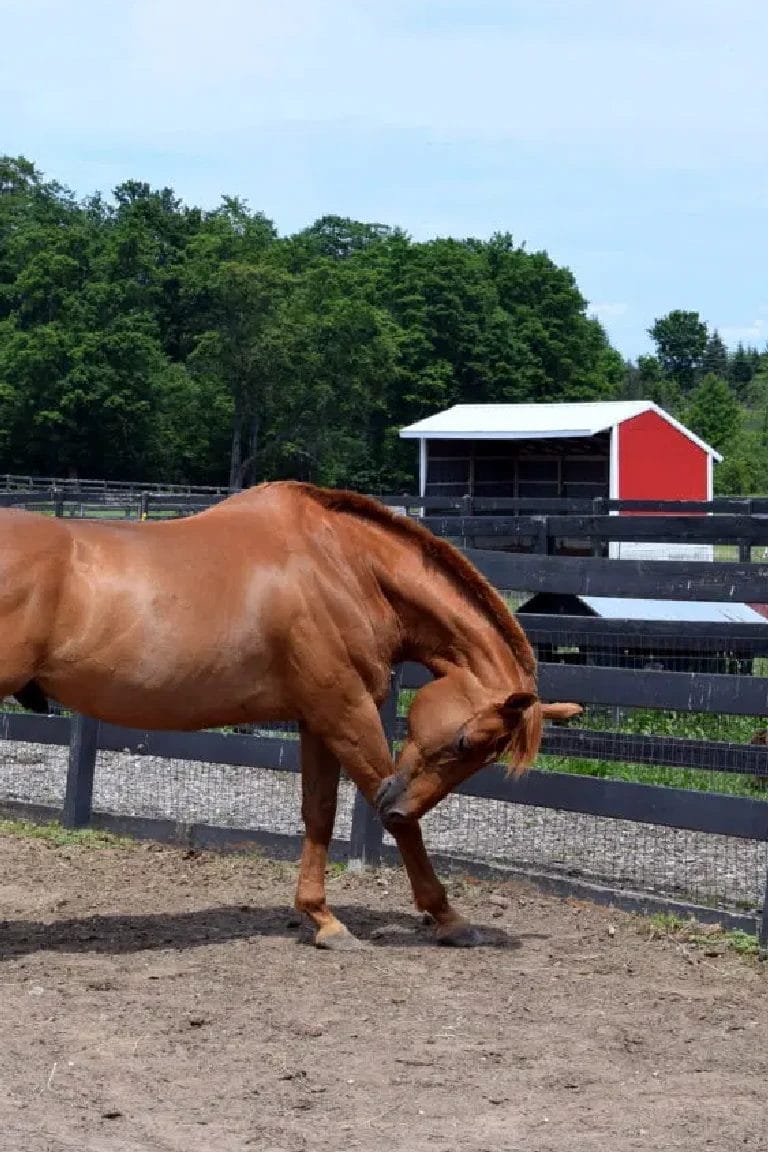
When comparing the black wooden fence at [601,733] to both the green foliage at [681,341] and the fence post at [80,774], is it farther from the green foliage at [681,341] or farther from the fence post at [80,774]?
the green foliage at [681,341]

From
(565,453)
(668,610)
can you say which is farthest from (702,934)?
(565,453)

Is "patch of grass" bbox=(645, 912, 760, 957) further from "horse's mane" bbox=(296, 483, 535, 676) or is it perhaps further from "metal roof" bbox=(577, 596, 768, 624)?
"metal roof" bbox=(577, 596, 768, 624)

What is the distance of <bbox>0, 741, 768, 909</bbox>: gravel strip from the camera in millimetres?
6789

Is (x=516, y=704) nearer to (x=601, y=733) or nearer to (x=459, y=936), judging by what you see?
(x=459, y=936)

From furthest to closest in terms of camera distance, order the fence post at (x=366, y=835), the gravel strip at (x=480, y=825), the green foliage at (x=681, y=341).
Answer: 1. the green foliage at (x=681, y=341)
2. the fence post at (x=366, y=835)
3. the gravel strip at (x=480, y=825)

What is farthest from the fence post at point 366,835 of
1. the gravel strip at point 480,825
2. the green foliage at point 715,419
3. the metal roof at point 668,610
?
the green foliage at point 715,419

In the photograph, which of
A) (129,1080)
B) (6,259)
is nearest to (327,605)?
(129,1080)

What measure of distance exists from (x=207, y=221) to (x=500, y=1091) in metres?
81.1

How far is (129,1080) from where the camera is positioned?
411 centimetres

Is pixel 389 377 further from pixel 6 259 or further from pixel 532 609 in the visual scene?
pixel 532 609

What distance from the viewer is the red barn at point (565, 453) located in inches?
1367

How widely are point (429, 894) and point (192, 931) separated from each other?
0.94 m

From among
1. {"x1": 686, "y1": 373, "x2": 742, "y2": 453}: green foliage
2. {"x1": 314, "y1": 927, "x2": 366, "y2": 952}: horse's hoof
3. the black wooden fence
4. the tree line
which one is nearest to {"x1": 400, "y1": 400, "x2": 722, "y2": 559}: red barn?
the tree line

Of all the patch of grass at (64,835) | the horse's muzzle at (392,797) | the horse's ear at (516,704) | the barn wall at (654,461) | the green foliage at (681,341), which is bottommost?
the patch of grass at (64,835)
